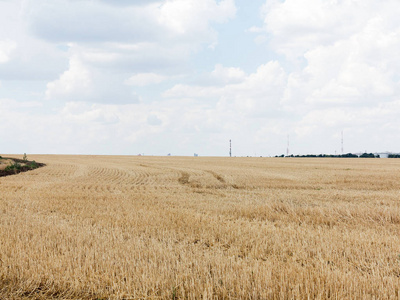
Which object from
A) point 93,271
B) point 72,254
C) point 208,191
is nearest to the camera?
point 93,271

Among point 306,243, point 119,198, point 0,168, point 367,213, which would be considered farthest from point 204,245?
point 0,168

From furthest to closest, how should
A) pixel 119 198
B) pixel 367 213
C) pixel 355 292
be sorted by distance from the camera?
1. pixel 119 198
2. pixel 367 213
3. pixel 355 292

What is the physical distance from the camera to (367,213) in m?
11.5

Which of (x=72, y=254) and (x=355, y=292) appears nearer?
Result: (x=355, y=292)

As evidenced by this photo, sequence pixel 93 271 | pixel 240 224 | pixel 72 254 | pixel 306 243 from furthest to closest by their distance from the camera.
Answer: pixel 240 224 → pixel 306 243 → pixel 72 254 → pixel 93 271

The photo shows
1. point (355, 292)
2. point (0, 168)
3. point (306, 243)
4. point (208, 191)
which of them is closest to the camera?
point (355, 292)

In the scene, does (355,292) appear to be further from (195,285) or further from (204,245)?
(204,245)

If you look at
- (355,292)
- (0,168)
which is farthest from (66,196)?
(0,168)

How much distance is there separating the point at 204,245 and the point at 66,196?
413 inches

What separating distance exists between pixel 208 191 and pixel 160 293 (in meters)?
14.9

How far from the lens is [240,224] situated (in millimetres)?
10086

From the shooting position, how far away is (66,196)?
16.3 meters

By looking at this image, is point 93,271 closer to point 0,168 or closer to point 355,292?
point 355,292

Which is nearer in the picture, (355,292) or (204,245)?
(355,292)
